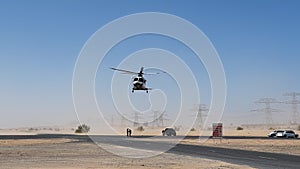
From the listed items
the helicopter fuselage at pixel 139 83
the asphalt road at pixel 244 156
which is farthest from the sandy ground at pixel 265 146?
the helicopter fuselage at pixel 139 83

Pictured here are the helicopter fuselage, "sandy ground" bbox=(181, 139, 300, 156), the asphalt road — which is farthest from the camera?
"sandy ground" bbox=(181, 139, 300, 156)

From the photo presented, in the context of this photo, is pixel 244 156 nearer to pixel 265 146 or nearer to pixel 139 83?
pixel 139 83

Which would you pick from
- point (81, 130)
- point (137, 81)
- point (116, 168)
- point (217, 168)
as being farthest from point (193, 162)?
point (81, 130)

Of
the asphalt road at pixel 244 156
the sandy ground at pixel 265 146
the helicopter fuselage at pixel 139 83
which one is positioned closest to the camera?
the asphalt road at pixel 244 156

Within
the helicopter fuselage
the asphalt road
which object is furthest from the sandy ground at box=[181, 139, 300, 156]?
the helicopter fuselage

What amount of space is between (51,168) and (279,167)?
1200cm

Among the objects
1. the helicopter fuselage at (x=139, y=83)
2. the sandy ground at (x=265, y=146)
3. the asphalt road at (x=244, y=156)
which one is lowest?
the asphalt road at (x=244, y=156)

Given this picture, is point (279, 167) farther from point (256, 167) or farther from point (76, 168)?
Answer: point (76, 168)

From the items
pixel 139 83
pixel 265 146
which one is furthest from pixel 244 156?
pixel 265 146

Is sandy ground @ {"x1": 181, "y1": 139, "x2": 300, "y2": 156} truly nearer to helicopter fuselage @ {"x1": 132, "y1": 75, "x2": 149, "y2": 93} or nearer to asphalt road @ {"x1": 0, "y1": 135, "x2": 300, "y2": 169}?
asphalt road @ {"x1": 0, "y1": 135, "x2": 300, "y2": 169}

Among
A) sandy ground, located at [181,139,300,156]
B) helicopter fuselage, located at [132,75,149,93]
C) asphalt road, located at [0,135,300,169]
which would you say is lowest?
asphalt road, located at [0,135,300,169]

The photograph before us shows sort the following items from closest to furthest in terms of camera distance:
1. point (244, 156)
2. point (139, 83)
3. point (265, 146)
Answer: point (244, 156) → point (139, 83) → point (265, 146)

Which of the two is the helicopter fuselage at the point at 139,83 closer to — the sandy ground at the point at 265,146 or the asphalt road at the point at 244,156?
the asphalt road at the point at 244,156

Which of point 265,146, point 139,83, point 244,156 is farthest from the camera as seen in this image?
point 265,146
